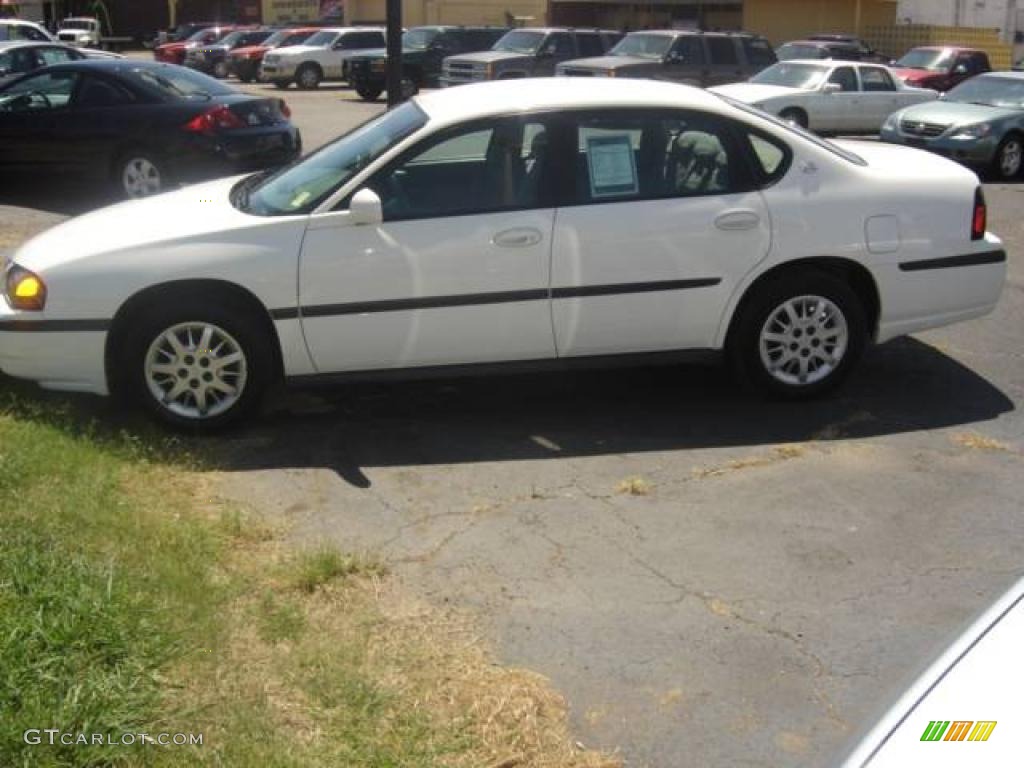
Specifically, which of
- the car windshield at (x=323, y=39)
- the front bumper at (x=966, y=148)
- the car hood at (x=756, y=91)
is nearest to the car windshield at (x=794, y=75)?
the car hood at (x=756, y=91)

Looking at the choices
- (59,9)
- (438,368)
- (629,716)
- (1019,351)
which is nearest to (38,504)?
(438,368)

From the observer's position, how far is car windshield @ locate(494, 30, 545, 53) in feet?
86.2

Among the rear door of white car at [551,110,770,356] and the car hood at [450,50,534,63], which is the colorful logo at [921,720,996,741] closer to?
the rear door of white car at [551,110,770,356]

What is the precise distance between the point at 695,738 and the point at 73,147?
10.0 meters

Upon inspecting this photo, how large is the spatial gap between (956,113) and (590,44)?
1167 cm

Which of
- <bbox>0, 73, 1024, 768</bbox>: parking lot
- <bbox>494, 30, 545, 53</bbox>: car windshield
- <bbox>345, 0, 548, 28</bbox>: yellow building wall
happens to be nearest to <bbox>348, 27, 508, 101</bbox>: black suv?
<bbox>494, 30, 545, 53</bbox>: car windshield

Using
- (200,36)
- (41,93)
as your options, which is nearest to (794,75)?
(41,93)

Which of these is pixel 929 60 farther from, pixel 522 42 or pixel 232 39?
pixel 232 39

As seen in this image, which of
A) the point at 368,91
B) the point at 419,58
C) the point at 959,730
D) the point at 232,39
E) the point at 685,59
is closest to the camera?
the point at 959,730

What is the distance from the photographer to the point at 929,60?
86.6 ft

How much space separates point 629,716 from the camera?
11.5 ft

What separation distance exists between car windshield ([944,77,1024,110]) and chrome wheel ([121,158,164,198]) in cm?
1137

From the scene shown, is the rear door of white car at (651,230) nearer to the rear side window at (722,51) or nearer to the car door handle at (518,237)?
the car door handle at (518,237)

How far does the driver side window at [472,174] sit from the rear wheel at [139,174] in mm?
6360
